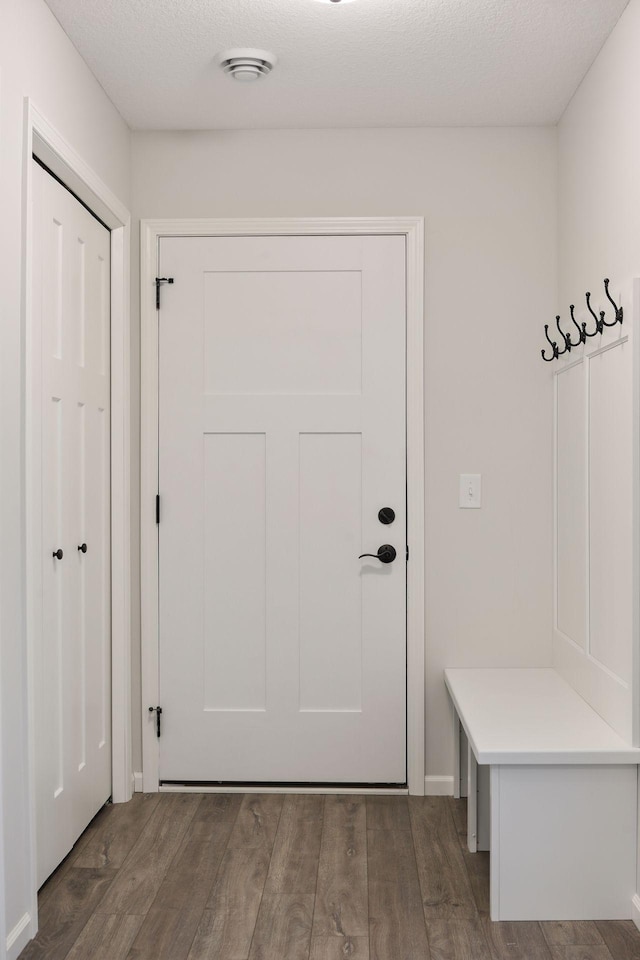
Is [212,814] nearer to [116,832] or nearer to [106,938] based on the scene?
[116,832]

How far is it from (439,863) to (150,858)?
89cm

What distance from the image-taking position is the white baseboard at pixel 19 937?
2.03m

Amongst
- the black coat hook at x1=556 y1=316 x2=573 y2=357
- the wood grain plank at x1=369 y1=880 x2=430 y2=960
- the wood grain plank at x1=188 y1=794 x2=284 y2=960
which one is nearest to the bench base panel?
the wood grain plank at x1=369 y1=880 x2=430 y2=960

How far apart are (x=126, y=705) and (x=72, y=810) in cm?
49

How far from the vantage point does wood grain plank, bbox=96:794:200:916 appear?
233 cm

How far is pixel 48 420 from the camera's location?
242cm

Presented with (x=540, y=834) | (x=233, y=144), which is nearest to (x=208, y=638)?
(x=540, y=834)

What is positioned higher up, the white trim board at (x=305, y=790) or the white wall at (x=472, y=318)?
the white wall at (x=472, y=318)

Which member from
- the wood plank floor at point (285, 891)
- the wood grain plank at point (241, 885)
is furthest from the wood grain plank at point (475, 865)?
the wood grain plank at point (241, 885)

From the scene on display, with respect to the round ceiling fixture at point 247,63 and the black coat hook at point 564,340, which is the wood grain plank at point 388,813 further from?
the round ceiling fixture at point 247,63

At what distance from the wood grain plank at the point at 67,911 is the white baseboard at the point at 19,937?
2 centimetres

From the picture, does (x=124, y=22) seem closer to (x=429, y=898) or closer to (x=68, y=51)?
(x=68, y=51)

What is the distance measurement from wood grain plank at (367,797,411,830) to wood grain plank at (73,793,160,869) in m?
0.77

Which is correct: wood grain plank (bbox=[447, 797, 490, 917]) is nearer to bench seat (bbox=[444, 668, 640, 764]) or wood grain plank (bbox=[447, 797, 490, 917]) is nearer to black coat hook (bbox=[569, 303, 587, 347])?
bench seat (bbox=[444, 668, 640, 764])
